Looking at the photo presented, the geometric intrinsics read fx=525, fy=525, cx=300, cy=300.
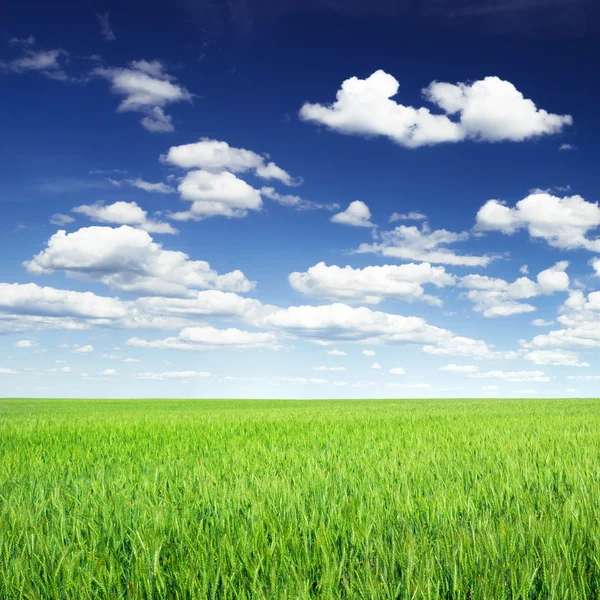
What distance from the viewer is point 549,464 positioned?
6.94 meters

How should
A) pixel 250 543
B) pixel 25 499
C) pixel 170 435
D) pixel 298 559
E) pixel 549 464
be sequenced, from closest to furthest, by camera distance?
1. pixel 298 559
2. pixel 250 543
3. pixel 25 499
4. pixel 549 464
5. pixel 170 435

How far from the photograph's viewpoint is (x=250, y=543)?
10.8 ft

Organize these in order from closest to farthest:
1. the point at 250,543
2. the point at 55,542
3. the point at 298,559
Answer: the point at 298,559 < the point at 250,543 < the point at 55,542

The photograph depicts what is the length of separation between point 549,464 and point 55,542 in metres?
6.02

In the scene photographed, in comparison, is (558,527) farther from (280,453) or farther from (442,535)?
(280,453)

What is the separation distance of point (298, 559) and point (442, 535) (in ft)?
3.91

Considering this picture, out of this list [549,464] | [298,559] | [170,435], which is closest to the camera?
[298,559]

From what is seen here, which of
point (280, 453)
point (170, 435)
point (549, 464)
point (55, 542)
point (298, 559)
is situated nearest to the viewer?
point (298, 559)

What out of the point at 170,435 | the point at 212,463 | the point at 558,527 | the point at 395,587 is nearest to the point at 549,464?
the point at 558,527

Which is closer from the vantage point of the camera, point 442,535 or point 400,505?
point 442,535

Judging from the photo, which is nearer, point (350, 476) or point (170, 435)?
point (350, 476)

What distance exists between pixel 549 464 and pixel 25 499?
20.5ft

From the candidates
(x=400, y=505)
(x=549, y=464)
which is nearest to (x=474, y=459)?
(x=549, y=464)

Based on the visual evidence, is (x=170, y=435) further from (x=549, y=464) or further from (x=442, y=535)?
(x=442, y=535)
